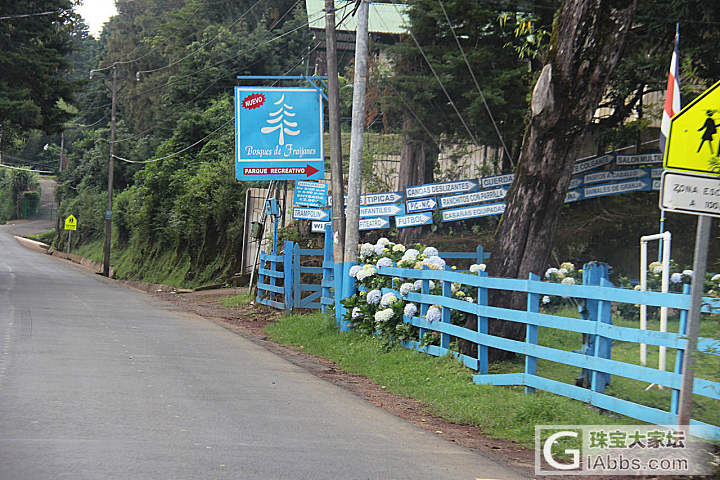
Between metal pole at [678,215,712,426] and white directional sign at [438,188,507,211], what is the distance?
614 inches

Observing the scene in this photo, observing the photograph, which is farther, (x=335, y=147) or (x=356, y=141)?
(x=335, y=147)

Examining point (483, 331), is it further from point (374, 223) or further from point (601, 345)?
point (374, 223)

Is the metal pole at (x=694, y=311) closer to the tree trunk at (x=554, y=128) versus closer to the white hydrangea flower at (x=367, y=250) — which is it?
the tree trunk at (x=554, y=128)

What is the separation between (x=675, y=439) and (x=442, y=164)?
1753 cm

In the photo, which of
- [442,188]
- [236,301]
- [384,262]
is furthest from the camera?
[236,301]

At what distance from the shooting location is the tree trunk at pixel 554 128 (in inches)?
408

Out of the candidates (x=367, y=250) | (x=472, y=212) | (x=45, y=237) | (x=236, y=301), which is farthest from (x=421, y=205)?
(x=45, y=237)

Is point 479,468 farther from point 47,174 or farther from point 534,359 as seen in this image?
point 47,174

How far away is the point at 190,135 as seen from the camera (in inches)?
1591

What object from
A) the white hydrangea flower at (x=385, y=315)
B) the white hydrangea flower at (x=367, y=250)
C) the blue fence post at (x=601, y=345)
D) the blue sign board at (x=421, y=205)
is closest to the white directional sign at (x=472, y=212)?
the blue sign board at (x=421, y=205)

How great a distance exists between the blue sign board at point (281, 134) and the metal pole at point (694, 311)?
14.7 m

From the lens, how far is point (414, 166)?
2317cm

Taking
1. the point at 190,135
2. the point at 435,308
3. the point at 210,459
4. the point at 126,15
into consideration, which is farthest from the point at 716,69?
the point at 126,15

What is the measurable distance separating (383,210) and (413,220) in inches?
35.8
